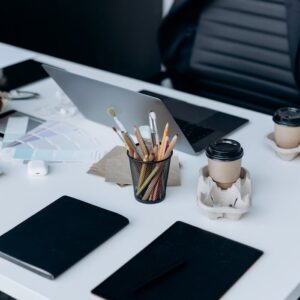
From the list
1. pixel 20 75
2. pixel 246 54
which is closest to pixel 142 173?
pixel 20 75

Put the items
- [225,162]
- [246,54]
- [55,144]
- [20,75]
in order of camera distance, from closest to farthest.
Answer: [225,162] → [55,144] → [20,75] → [246,54]

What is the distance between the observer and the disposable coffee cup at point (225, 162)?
1298 mm

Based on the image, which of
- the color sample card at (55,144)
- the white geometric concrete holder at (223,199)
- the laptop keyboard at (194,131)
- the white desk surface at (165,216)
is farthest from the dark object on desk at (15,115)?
the white geometric concrete holder at (223,199)

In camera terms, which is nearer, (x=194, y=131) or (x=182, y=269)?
(x=182, y=269)

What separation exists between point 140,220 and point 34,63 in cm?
97

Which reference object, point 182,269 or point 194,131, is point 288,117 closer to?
point 194,131

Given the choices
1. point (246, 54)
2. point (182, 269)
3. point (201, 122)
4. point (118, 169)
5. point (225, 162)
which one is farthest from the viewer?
point (246, 54)

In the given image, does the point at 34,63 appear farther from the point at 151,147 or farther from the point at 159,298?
the point at 159,298

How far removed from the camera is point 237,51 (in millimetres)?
2340

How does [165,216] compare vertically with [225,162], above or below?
below

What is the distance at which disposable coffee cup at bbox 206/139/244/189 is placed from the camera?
4.26 feet

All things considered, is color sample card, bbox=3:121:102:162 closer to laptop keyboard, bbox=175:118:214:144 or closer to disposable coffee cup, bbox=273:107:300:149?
laptop keyboard, bbox=175:118:214:144

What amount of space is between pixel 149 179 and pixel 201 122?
43 centimetres

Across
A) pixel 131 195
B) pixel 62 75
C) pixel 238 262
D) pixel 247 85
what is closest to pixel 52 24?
pixel 247 85
